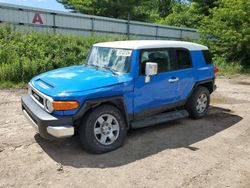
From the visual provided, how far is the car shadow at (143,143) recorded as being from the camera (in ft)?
15.2

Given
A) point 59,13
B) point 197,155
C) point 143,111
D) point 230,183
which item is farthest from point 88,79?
point 59,13

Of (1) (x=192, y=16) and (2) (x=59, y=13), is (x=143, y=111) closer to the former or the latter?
(2) (x=59, y=13)

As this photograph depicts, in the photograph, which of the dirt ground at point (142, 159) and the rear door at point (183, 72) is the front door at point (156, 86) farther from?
the dirt ground at point (142, 159)

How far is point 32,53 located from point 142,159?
853 centimetres

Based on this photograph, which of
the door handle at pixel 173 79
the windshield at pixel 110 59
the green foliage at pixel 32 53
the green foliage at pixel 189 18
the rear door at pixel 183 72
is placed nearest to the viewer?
the windshield at pixel 110 59

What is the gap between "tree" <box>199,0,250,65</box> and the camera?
1717 cm

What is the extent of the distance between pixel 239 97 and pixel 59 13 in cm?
1093

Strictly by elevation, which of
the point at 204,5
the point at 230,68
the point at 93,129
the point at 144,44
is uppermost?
the point at 204,5

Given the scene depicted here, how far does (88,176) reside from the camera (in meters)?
4.12

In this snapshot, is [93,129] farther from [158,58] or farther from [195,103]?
[195,103]

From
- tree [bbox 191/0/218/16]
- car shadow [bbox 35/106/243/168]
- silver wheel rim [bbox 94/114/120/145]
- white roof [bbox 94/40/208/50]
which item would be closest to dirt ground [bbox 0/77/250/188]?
car shadow [bbox 35/106/243/168]

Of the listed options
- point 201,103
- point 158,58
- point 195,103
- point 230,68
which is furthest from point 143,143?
point 230,68

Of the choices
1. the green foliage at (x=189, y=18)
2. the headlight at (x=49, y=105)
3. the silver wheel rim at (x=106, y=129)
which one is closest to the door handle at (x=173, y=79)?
the silver wheel rim at (x=106, y=129)

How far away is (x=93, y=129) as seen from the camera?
472 cm
